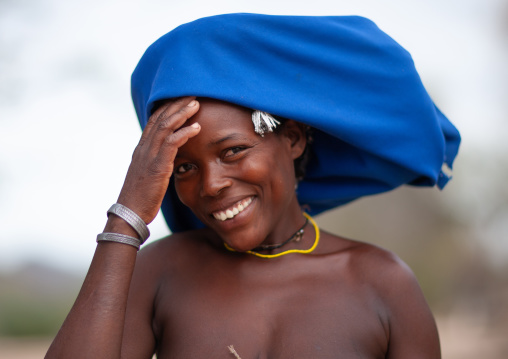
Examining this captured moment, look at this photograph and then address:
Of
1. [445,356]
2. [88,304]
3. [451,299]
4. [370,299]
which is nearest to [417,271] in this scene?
[451,299]

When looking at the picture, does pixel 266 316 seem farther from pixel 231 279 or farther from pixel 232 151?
pixel 232 151

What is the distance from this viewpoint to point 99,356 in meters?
1.92

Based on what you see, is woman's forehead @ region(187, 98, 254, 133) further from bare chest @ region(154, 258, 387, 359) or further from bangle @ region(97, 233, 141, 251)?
bare chest @ region(154, 258, 387, 359)

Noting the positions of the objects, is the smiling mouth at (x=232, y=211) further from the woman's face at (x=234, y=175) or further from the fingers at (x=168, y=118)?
the fingers at (x=168, y=118)

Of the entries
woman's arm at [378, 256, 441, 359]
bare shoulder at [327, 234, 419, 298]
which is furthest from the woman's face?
woman's arm at [378, 256, 441, 359]

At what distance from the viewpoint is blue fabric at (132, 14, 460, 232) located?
2186 millimetres

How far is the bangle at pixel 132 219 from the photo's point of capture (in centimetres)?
209

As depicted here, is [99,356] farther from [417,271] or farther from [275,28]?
[417,271]

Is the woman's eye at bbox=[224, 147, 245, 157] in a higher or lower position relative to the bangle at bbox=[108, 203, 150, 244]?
higher

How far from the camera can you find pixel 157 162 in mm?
2133

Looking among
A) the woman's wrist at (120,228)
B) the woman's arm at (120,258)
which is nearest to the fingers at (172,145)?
the woman's arm at (120,258)

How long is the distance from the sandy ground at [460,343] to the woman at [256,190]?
200 inches

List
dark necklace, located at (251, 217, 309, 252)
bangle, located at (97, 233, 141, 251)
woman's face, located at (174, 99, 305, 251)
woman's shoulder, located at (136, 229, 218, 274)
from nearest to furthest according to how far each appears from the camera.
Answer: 1. bangle, located at (97, 233, 141, 251)
2. woman's face, located at (174, 99, 305, 251)
3. woman's shoulder, located at (136, 229, 218, 274)
4. dark necklace, located at (251, 217, 309, 252)

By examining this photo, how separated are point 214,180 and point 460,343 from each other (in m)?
6.33
